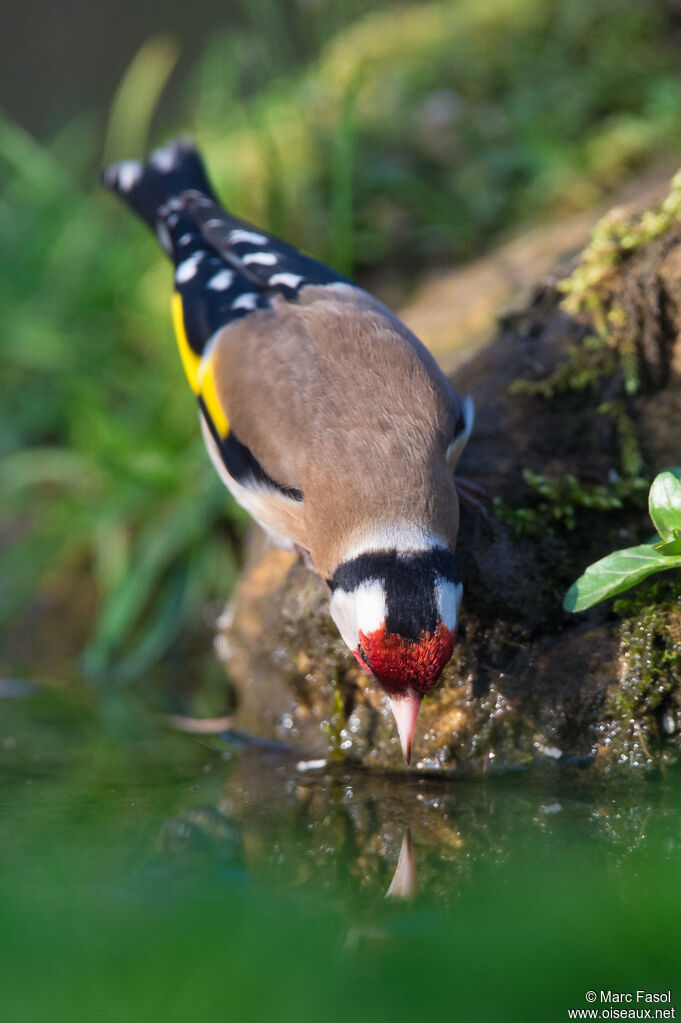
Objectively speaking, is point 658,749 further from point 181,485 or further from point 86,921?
point 181,485

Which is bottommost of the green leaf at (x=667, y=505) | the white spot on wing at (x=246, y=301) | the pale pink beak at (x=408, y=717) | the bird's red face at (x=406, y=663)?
the pale pink beak at (x=408, y=717)

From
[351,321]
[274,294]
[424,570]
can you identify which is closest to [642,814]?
[424,570]

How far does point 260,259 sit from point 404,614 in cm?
170

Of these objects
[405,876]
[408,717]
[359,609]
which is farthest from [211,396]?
[405,876]

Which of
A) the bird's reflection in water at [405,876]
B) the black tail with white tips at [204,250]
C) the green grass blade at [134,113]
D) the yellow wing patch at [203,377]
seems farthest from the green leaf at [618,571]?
the green grass blade at [134,113]

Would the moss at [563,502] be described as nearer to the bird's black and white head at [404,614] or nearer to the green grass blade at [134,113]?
the bird's black and white head at [404,614]

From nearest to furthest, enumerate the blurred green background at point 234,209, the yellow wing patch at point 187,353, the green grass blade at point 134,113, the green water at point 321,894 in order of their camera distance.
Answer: the green water at point 321,894 < the yellow wing patch at point 187,353 < the blurred green background at point 234,209 < the green grass blade at point 134,113

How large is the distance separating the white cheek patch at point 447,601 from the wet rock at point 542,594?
39cm

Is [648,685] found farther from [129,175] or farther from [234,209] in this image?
[234,209]

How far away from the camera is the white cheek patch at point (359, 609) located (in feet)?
8.36

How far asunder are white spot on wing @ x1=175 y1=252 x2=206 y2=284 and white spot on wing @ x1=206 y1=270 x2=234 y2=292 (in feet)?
0.43

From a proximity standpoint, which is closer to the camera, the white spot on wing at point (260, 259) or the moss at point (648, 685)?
the moss at point (648, 685)

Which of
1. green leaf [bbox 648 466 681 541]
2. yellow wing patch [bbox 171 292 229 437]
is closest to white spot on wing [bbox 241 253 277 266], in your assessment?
yellow wing patch [bbox 171 292 229 437]

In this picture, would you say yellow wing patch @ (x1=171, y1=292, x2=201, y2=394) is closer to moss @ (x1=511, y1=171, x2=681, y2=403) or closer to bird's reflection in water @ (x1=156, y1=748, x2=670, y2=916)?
moss @ (x1=511, y1=171, x2=681, y2=403)
